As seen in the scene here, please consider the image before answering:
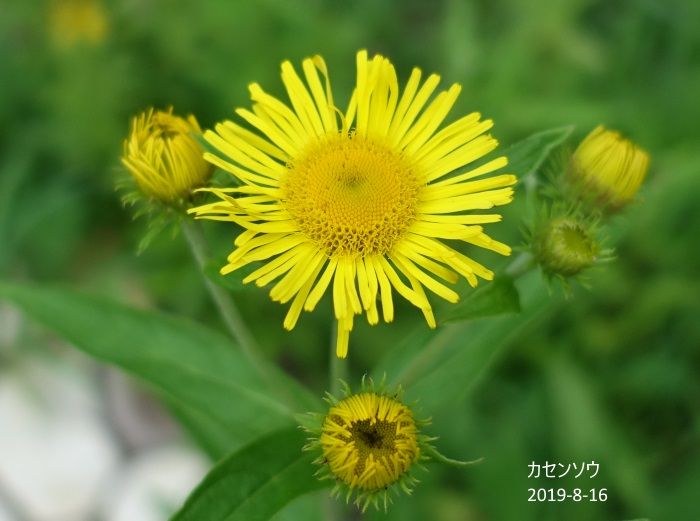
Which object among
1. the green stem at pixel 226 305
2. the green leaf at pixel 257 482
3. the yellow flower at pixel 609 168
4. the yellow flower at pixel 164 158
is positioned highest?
the yellow flower at pixel 609 168

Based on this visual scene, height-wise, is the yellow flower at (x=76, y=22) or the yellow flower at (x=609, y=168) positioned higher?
the yellow flower at (x=76, y=22)

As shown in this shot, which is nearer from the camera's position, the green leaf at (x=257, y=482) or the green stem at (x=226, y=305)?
the green leaf at (x=257, y=482)

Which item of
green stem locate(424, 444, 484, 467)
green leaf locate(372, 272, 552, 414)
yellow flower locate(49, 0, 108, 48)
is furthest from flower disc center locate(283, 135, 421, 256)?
yellow flower locate(49, 0, 108, 48)

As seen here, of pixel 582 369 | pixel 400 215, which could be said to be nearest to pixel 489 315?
pixel 400 215

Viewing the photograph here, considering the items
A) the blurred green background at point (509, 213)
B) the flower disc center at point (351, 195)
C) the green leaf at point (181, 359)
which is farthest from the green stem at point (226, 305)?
the blurred green background at point (509, 213)

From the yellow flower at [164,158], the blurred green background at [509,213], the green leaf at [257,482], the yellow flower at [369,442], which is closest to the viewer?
the yellow flower at [369,442]

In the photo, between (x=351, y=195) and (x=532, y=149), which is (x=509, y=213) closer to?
(x=532, y=149)

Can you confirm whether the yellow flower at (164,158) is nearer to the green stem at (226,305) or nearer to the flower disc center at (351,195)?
the green stem at (226,305)

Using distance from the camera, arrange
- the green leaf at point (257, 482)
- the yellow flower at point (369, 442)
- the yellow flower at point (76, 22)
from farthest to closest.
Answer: the yellow flower at point (76, 22)
the green leaf at point (257, 482)
the yellow flower at point (369, 442)
